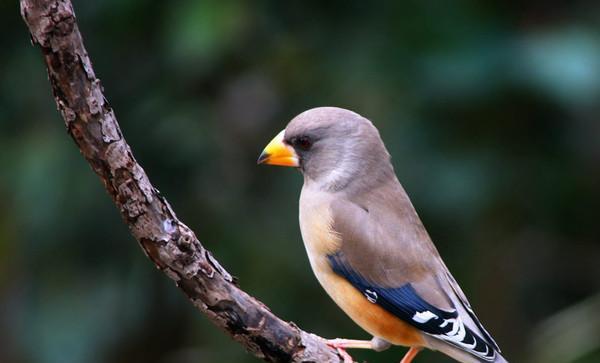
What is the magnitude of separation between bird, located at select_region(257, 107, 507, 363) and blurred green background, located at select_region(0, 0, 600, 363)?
0.87m

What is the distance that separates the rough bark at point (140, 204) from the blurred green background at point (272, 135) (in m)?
2.01

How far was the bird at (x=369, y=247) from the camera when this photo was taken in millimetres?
4758

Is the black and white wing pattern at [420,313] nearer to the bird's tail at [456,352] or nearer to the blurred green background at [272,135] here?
the bird's tail at [456,352]

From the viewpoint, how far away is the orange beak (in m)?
Answer: 5.20

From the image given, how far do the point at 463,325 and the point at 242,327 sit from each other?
120 cm

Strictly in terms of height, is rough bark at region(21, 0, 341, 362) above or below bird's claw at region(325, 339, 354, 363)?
above

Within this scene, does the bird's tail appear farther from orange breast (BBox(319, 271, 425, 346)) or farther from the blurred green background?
the blurred green background

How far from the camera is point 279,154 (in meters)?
5.23

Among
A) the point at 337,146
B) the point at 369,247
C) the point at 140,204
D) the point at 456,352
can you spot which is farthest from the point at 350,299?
the point at 140,204

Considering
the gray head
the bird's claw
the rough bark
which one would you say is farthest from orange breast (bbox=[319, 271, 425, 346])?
the gray head

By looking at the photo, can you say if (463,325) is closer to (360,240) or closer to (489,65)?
(360,240)

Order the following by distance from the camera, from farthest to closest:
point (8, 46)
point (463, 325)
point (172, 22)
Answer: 1. point (8, 46)
2. point (172, 22)
3. point (463, 325)

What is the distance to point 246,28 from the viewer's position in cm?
589

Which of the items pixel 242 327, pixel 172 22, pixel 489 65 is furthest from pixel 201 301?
pixel 489 65
